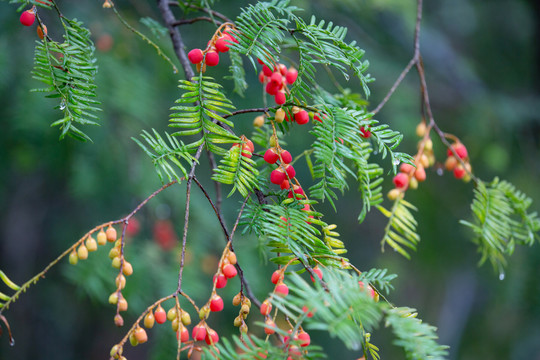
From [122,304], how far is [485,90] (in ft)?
7.09

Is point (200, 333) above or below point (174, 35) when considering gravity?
below

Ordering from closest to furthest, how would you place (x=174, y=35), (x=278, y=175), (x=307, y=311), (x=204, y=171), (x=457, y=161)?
(x=307, y=311)
(x=278, y=175)
(x=174, y=35)
(x=457, y=161)
(x=204, y=171)

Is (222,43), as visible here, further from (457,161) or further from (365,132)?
(457,161)

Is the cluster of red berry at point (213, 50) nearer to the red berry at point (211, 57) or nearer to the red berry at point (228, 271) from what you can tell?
the red berry at point (211, 57)

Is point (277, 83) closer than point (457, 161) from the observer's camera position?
Yes

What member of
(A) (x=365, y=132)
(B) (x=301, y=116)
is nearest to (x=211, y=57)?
(B) (x=301, y=116)

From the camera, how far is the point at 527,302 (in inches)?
72.7

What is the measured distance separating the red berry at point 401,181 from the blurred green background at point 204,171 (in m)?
0.67

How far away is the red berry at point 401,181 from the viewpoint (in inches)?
31.1

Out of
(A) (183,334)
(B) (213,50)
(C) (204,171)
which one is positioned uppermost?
(B) (213,50)

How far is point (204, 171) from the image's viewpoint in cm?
237

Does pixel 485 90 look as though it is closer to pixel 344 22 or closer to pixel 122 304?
pixel 344 22

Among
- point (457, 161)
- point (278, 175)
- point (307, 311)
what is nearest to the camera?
point (307, 311)

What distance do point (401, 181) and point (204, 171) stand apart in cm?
167
